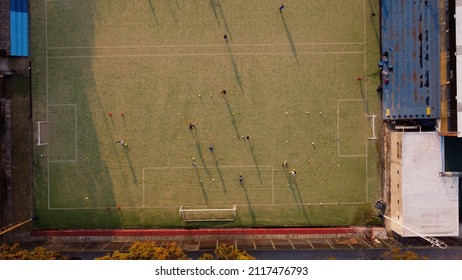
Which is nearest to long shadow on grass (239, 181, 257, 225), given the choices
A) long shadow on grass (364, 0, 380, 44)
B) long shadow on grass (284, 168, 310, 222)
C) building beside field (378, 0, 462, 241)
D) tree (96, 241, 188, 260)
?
long shadow on grass (284, 168, 310, 222)

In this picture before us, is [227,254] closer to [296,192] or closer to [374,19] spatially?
[296,192]

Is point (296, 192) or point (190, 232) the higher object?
point (296, 192)

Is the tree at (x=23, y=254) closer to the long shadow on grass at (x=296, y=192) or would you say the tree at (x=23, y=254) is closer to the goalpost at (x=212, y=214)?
the goalpost at (x=212, y=214)

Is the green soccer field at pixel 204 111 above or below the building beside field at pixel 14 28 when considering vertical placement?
below

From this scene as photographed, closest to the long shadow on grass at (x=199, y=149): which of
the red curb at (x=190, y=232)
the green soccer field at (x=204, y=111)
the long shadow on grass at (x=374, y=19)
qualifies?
the green soccer field at (x=204, y=111)

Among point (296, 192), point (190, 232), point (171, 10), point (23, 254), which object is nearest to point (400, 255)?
point (296, 192)

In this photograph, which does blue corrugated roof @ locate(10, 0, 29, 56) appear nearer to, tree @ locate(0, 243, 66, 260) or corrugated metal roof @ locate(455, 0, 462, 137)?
tree @ locate(0, 243, 66, 260)
